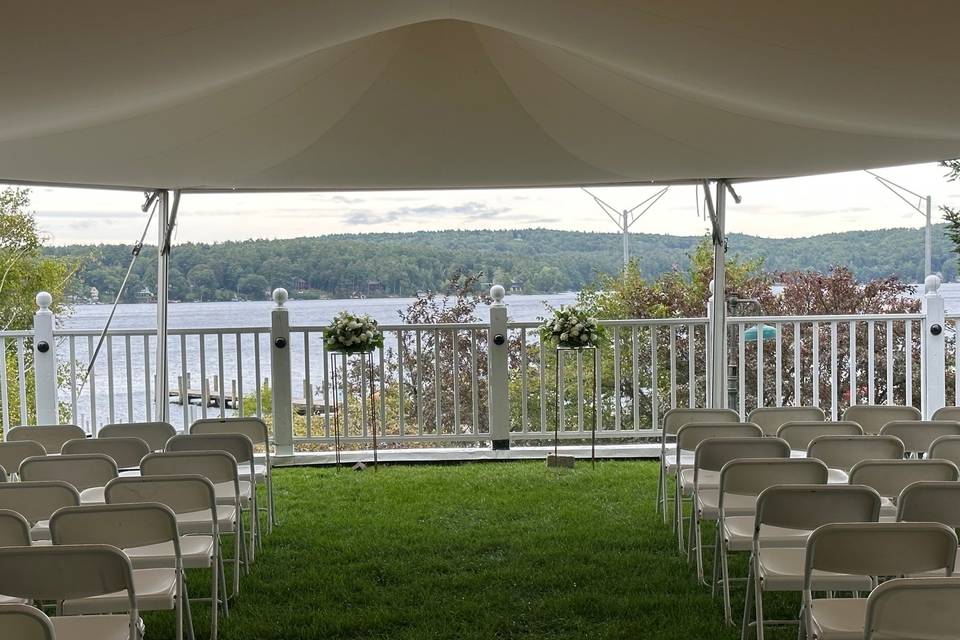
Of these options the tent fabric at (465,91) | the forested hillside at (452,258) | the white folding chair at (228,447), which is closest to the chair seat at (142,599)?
the white folding chair at (228,447)

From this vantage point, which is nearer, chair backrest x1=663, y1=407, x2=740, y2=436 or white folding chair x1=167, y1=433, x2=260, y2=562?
white folding chair x1=167, y1=433, x2=260, y2=562

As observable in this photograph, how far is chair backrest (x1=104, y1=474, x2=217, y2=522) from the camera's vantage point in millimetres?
4234

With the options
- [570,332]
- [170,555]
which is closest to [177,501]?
[170,555]

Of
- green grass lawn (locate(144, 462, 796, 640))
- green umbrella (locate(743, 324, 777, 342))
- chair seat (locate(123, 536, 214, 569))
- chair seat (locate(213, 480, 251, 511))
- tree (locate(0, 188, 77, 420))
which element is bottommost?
green grass lawn (locate(144, 462, 796, 640))

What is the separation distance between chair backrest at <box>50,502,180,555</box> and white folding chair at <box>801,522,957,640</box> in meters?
2.33

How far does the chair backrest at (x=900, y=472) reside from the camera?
4.25 metres

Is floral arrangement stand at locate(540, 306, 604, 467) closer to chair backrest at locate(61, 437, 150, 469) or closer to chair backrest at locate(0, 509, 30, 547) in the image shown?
chair backrest at locate(61, 437, 150, 469)

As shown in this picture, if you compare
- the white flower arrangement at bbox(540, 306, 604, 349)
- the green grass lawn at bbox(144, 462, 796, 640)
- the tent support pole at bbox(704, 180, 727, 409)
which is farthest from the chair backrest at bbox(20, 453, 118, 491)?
the tent support pole at bbox(704, 180, 727, 409)

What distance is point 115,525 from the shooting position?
145 inches

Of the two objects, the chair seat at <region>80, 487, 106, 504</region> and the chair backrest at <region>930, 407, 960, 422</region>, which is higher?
the chair backrest at <region>930, 407, 960, 422</region>

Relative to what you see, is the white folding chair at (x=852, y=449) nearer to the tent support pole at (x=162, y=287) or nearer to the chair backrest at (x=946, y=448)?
the chair backrest at (x=946, y=448)

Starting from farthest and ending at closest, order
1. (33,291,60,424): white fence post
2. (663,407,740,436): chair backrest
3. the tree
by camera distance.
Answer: the tree, (33,291,60,424): white fence post, (663,407,740,436): chair backrest

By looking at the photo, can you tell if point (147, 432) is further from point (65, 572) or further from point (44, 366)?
point (65, 572)

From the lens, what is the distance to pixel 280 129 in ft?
20.1
